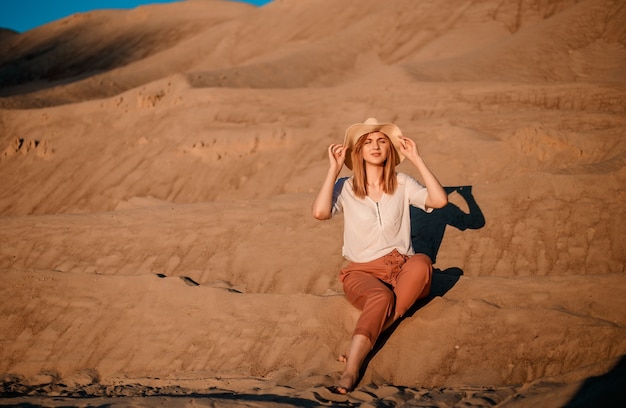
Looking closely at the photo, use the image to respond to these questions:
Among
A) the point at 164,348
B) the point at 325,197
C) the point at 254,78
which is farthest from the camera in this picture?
the point at 254,78

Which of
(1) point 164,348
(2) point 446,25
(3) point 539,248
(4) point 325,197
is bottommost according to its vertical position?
(1) point 164,348

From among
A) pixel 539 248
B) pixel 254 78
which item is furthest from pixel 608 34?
pixel 539 248

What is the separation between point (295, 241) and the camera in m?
6.30

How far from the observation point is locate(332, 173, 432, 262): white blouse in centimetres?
403

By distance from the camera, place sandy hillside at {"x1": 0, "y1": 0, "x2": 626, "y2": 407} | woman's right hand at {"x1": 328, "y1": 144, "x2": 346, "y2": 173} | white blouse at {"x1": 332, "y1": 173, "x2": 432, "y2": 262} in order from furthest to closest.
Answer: woman's right hand at {"x1": 328, "y1": 144, "x2": 346, "y2": 173} < white blouse at {"x1": 332, "y1": 173, "x2": 432, "y2": 262} < sandy hillside at {"x1": 0, "y1": 0, "x2": 626, "y2": 407}

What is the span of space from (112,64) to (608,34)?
25966 millimetres

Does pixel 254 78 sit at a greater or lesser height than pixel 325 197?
greater

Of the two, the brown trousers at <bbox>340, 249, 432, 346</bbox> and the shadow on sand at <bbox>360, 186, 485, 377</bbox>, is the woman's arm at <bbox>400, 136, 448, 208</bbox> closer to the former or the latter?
the brown trousers at <bbox>340, 249, 432, 346</bbox>

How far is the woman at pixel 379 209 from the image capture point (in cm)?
386

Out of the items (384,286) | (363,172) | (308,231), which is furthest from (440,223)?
(384,286)

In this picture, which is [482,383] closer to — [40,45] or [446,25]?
[446,25]

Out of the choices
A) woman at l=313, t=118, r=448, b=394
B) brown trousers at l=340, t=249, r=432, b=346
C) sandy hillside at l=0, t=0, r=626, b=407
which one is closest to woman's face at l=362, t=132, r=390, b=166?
woman at l=313, t=118, r=448, b=394

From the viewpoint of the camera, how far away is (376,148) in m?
4.05

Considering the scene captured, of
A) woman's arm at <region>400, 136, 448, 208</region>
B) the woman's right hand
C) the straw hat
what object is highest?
the straw hat
